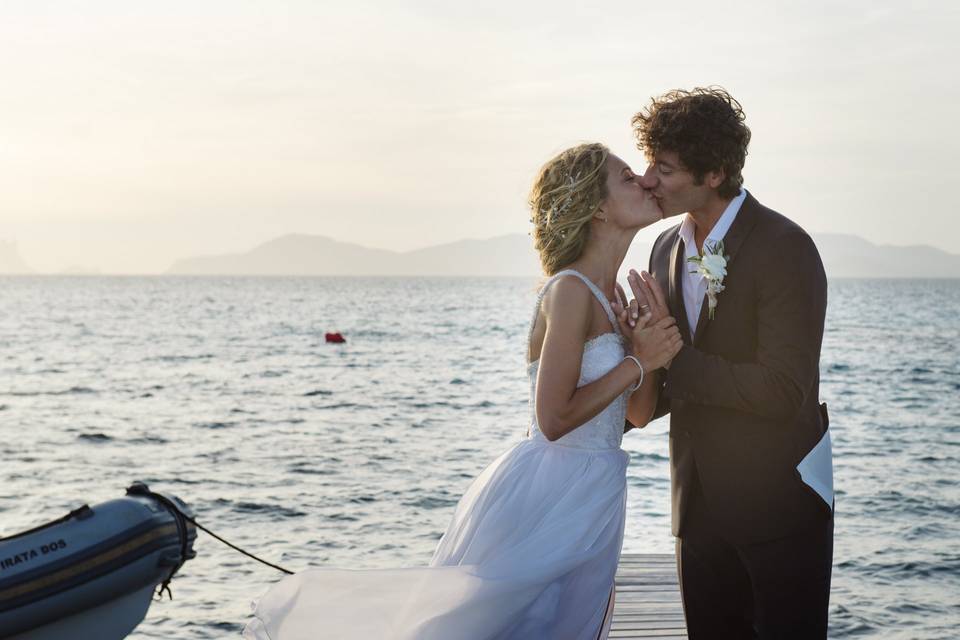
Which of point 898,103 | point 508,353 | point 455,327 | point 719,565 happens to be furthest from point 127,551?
point 898,103

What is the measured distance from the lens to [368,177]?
77312 millimetres

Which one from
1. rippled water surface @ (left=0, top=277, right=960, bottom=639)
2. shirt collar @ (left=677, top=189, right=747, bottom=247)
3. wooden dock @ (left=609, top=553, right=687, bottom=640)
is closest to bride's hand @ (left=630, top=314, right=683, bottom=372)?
shirt collar @ (left=677, top=189, right=747, bottom=247)

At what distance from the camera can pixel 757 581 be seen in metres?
2.97

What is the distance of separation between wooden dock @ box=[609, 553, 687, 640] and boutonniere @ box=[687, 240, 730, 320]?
2.31 m

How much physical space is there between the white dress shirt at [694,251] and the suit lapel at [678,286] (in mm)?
13

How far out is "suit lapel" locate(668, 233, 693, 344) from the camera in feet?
10.3

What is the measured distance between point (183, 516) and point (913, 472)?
36.3 ft

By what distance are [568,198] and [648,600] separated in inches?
111

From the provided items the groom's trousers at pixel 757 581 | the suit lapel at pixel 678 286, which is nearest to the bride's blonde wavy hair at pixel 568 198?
the suit lapel at pixel 678 286

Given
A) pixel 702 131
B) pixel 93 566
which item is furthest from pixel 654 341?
pixel 93 566

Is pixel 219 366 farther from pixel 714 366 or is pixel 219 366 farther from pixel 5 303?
pixel 5 303

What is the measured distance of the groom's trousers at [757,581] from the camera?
2.94 m

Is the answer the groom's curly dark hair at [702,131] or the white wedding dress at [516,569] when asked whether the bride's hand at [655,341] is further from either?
the groom's curly dark hair at [702,131]

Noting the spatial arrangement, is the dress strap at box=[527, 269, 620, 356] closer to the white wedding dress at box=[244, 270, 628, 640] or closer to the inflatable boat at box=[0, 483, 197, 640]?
the white wedding dress at box=[244, 270, 628, 640]
